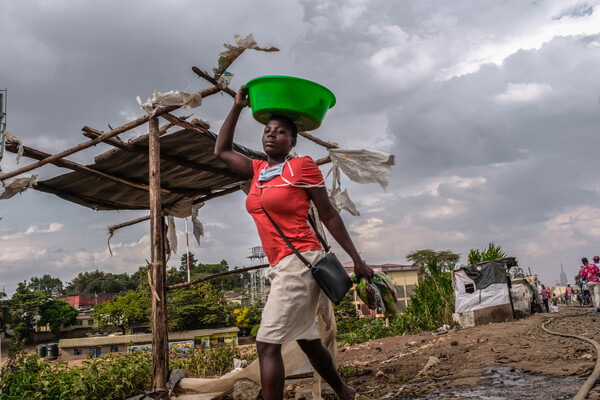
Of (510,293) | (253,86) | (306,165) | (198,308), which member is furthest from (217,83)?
(198,308)

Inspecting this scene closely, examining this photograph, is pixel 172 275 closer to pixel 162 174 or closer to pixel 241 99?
pixel 162 174

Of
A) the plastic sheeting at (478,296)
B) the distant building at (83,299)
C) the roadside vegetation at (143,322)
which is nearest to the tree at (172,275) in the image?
the roadside vegetation at (143,322)

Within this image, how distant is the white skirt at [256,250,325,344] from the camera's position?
2379 millimetres

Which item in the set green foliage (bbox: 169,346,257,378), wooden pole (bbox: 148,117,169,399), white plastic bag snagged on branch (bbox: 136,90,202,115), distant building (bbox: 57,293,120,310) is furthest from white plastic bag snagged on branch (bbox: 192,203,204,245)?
distant building (bbox: 57,293,120,310)

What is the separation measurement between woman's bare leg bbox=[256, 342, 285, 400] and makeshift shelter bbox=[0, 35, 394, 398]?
107cm

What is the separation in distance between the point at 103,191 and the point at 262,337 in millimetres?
4266

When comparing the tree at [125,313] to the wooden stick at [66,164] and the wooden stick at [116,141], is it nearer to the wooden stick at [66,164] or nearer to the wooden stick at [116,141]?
the wooden stick at [66,164]

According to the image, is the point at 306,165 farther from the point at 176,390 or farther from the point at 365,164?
the point at 176,390

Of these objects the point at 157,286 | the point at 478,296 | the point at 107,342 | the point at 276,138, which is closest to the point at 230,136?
the point at 276,138

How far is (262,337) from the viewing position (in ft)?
7.80

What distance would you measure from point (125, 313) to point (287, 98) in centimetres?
2718

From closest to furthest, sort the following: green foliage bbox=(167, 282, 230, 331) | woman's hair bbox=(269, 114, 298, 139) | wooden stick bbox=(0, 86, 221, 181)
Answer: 1. woman's hair bbox=(269, 114, 298, 139)
2. wooden stick bbox=(0, 86, 221, 181)
3. green foliage bbox=(167, 282, 230, 331)

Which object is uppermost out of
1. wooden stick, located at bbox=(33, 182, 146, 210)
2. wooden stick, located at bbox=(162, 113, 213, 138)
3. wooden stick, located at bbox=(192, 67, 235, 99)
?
wooden stick, located at bbox=(192, 67, 235, 99)

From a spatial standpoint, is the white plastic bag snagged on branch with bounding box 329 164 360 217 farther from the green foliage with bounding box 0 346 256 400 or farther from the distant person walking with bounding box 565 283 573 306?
the distant person walking with bounding box 565 283 573 306
